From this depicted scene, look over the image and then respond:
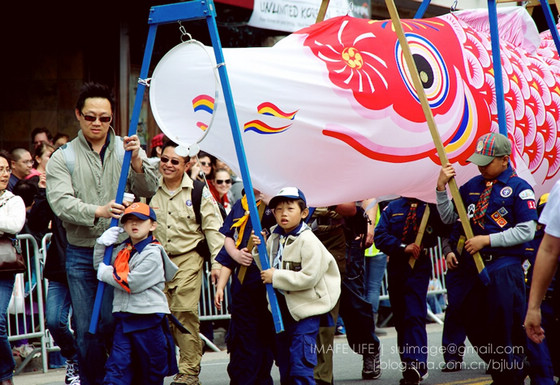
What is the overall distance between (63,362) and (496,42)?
17.2 feet

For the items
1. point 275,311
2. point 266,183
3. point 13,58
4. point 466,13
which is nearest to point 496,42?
point 466,13

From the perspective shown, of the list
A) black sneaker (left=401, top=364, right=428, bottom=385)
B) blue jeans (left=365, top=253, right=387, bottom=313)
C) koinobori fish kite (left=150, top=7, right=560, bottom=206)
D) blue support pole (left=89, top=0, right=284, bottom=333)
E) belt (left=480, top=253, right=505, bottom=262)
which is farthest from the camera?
blue jeans (left=365, top=253, right=387, bottom=313)

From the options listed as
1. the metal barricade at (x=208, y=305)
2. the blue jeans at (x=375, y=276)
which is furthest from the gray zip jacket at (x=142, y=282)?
the blue jeans at (x=375, y=276)

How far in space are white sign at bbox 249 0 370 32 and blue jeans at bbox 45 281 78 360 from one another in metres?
7.34

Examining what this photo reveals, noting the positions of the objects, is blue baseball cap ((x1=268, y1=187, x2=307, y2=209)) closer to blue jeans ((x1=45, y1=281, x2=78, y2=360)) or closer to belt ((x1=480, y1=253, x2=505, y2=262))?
belt ((x1=480, y1=253, x2=505, y2=262))

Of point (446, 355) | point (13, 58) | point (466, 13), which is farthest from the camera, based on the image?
point (13, 58)

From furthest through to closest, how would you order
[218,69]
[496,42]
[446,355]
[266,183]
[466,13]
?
[446,355]
[466,13]
[496,42]
[266,183]
[218,69]

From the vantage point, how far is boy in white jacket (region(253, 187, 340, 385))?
6906mm

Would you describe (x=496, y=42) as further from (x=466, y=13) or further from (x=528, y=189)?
(x=528, y=189)

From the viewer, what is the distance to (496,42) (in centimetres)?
781

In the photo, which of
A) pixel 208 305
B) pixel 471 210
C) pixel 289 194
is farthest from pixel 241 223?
pixel 208 305

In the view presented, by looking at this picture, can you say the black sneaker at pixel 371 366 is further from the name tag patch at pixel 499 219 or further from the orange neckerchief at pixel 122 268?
the orange neckerchief at pixel 122 268

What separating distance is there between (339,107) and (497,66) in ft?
4.96

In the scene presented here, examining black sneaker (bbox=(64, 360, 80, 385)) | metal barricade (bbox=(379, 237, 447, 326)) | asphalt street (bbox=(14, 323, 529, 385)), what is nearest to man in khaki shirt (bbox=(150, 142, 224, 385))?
asphalt street (bbox=(14, 323, 529, 385))
